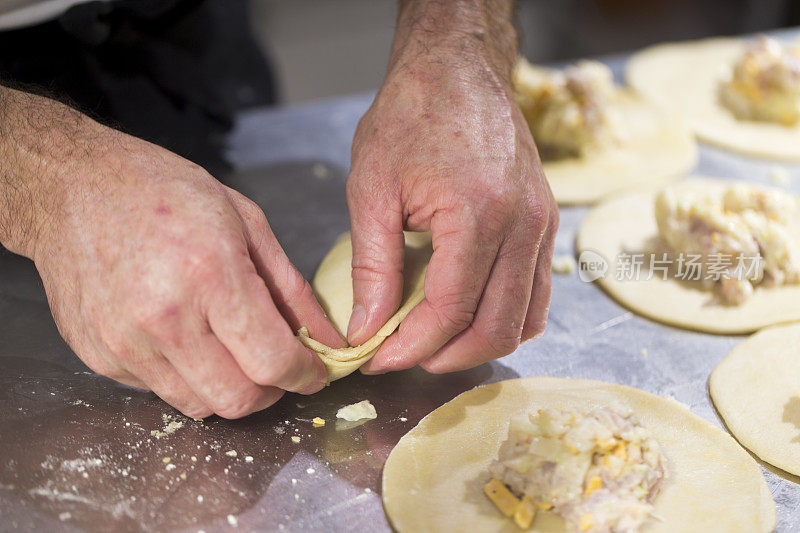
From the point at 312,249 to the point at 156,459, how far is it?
0.85 m

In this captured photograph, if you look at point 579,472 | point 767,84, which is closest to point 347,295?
point 579,472

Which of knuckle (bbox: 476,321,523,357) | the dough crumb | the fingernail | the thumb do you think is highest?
the thumb

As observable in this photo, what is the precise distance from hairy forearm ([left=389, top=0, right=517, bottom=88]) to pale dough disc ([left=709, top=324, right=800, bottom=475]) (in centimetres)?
87

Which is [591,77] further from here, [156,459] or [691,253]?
[156,459]

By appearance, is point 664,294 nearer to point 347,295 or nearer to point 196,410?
point 347,295

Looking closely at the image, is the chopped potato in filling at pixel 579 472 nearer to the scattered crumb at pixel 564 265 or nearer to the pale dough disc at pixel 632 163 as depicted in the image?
the scattered crumb at pixel 564 265

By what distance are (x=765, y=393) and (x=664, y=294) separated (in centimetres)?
42

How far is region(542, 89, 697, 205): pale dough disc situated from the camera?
2455 mm

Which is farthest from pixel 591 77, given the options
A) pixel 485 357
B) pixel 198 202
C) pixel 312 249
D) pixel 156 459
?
pixel 156 459

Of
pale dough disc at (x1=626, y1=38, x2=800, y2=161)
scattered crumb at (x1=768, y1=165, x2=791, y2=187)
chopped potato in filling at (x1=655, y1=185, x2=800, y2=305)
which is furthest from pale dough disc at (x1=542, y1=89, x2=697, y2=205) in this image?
chopped potato in filling at (x1=655, y1=185, x2=800, y2=305)

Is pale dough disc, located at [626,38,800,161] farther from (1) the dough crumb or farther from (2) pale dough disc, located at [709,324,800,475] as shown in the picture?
(1) the dough crumb

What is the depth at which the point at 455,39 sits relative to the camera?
1.77m

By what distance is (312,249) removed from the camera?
211cm

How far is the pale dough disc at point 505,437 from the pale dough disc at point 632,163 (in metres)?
0.98
